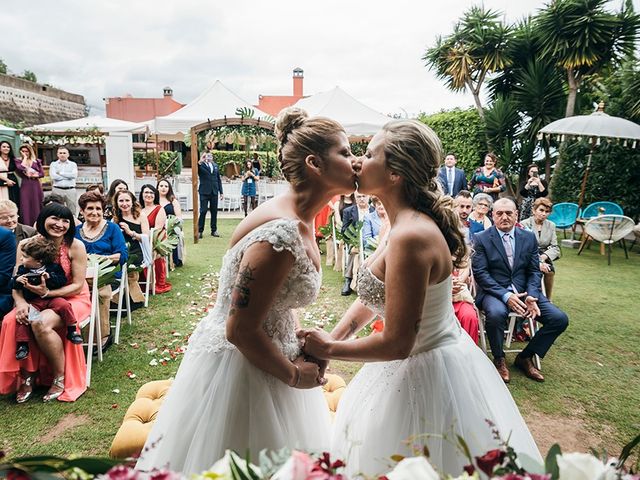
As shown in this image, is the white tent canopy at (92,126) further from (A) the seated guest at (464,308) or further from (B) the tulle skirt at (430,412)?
(B) the tulle skirt at (430,412)

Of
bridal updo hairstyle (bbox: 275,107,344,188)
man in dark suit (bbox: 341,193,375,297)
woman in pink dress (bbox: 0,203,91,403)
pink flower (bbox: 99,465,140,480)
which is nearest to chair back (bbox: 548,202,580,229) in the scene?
man in dark suit (bbox: 341,193,375,297)

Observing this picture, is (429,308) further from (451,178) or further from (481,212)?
(451,178)

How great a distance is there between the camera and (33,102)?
2302 centimetres

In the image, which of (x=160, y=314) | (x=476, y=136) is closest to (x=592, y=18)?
(x=476, y=136)

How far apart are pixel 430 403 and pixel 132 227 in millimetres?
5519

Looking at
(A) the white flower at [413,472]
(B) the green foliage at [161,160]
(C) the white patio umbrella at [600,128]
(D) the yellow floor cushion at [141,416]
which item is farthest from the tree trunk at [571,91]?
(A) the white flower at [413,472]

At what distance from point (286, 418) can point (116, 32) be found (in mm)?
18976

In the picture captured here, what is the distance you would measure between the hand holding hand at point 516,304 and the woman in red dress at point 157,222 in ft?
16.4

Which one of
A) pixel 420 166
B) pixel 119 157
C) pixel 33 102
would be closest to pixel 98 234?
pixel 420 166

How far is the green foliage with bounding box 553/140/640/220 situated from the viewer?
1175cm

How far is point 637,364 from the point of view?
465cm

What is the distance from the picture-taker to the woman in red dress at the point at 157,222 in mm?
6914

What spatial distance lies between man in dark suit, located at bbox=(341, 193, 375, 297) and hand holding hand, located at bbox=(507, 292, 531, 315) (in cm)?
282

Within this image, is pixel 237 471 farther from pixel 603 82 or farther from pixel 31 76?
pixel 31 76
